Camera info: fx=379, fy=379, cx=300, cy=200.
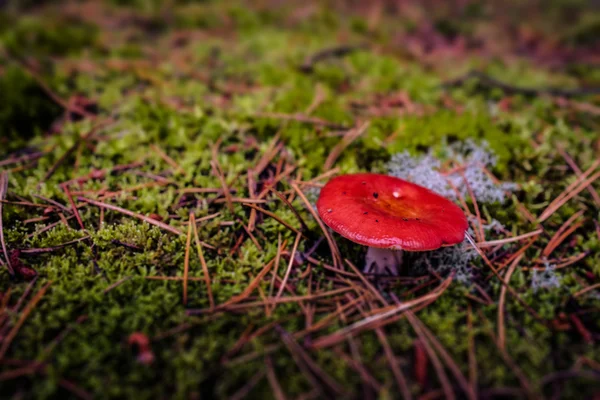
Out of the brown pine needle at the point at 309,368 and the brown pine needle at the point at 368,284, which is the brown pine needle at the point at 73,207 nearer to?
the brown pine needle at the point at 309,368

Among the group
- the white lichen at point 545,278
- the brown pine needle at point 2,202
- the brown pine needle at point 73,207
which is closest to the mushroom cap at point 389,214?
the white lichen at point 545,278

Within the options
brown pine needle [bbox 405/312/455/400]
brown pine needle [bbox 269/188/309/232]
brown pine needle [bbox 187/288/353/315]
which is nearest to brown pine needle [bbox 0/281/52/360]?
brown pine needle [bbox 187/288/353/315]

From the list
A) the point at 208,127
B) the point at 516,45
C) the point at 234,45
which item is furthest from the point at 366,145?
the point at 516,45

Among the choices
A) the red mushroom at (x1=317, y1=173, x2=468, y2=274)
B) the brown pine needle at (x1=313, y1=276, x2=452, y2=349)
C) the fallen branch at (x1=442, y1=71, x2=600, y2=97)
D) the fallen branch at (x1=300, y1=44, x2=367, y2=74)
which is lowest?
the brown pine needle at (x1=313, y1=276, x2=452, y2=349)

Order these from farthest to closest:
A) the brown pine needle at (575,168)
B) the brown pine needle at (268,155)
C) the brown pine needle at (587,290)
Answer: the brown pine needle at (268,155) < the brown pine needle at (575,168) < the brown pine needle at (587,290)

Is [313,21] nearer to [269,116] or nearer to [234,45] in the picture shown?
[234,45]

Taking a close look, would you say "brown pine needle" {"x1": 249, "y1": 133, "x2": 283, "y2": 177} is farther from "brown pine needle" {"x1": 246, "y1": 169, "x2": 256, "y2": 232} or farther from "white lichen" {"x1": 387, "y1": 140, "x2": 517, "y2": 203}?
"white lichen" {"x1": 387, "y1": 140, "x2": 517, "y2": 203}
